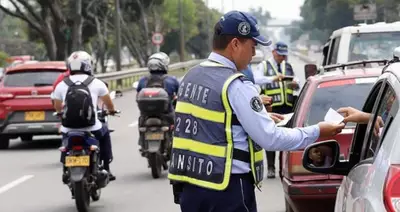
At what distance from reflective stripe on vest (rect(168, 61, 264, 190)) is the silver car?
379 millimetres

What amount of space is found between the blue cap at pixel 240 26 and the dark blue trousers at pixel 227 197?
732mm

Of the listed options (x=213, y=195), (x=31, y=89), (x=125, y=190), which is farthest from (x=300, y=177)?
(x=31, y=89)

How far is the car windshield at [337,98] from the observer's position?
8.73 m

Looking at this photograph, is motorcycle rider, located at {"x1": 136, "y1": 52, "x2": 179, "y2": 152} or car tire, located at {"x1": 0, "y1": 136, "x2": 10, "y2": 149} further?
car tire, located at {"x1": 0, "y1": 136, "x2": 10, "y2": 149}

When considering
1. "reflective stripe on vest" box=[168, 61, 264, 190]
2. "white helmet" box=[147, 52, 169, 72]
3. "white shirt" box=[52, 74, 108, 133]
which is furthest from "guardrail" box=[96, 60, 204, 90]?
"reflective stripe on vest" box=[168, 61, 264, 190]

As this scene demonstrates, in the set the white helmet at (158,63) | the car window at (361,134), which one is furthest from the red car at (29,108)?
the car window at (361,134)

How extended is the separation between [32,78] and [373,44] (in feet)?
21.8

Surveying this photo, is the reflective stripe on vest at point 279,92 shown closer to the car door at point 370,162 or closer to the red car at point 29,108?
the red car at point 29,108

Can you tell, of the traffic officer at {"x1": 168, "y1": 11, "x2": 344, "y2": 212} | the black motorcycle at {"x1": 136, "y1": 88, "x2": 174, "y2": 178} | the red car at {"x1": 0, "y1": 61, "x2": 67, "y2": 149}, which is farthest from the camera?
the red car at {"x1": 0, "y1": 61, "x2": 67, "y2": 149}

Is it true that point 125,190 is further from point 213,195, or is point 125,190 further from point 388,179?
point 388,179

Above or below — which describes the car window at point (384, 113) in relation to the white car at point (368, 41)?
above

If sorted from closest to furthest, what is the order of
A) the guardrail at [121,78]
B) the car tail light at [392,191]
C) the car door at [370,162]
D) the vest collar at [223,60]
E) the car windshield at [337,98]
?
the car tail light at [392,191] < the car door at [370,162] < the vest collar at [223,60] < the car windshield at [337,98] < the guardrail at [121,78]

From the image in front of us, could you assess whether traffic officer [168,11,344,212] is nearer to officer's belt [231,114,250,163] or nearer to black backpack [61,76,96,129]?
officer's belt [231,114,250,163]

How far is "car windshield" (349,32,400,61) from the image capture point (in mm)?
14555
